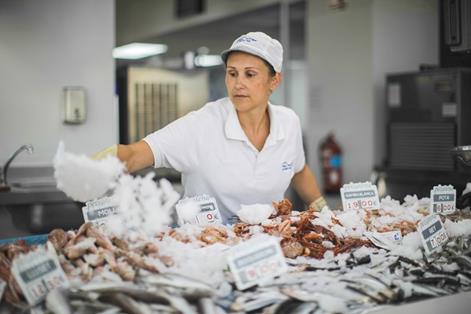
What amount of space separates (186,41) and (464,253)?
A: 390 inches

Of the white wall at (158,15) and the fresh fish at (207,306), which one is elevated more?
the white wall at (158,15)

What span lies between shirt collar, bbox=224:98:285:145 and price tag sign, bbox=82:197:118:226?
91 cm

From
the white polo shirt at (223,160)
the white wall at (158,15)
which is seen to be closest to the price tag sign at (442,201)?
the white polo shirt at (223,160)

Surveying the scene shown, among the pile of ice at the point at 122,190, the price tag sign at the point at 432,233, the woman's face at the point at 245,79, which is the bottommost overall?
the price tag sign at the point at 432,233

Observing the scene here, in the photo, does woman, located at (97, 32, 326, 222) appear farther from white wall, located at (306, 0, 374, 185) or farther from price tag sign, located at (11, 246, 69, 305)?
white wall, located at (306, 0, 374, 185)

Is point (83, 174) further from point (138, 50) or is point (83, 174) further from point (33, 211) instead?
point (138, 50)

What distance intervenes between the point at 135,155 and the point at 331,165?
15.8ft

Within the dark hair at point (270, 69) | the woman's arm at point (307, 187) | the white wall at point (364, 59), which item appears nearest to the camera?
the dark hair at point (270, 69)

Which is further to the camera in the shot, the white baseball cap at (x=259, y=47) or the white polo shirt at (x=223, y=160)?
the white polo shirt at (x=223, y=160)

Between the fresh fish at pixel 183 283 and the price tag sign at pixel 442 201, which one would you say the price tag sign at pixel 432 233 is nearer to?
the price tag sign at pixel 442 201

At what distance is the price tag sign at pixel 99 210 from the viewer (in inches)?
91.0

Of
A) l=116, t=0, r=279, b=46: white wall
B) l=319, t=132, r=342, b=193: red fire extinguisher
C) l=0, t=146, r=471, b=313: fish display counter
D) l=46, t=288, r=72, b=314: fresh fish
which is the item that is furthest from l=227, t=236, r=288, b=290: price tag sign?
l=116, t=0, r=279, b=46: white wall

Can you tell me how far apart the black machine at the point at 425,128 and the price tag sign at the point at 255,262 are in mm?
3832

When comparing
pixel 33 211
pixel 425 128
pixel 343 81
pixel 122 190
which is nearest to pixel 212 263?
pixel 122 190
